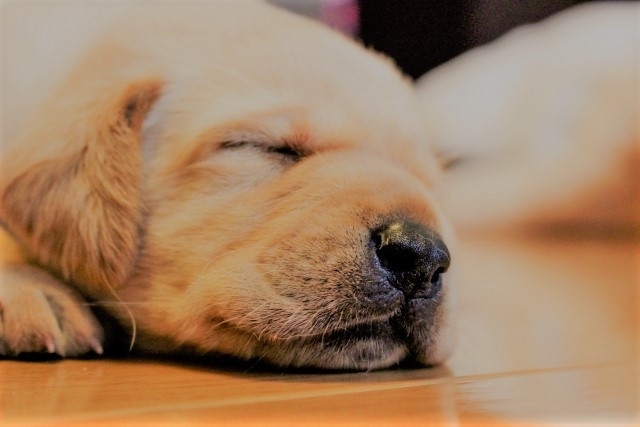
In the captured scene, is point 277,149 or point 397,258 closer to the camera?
point 397,258

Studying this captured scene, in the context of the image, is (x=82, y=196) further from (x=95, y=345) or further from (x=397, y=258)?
(x=397, y=258)

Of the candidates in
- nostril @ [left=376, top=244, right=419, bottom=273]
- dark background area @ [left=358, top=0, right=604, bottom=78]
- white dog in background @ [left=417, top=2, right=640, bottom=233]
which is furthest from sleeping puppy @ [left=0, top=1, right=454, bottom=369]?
white dog in background @ [left=417, top=2, right=640, bottom=233]

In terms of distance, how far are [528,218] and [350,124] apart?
2.53ft

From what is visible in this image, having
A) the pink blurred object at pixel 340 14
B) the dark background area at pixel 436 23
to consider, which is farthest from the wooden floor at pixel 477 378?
the pink blurred object at pixel 340 14

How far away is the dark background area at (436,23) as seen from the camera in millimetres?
1560

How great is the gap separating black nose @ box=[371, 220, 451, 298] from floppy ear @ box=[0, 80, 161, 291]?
0.47 metres

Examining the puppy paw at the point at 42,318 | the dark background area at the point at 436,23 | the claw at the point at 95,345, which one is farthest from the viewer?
the dark background area at the point at 436,23

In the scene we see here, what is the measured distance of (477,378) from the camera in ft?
3.91

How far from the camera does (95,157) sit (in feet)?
4.23

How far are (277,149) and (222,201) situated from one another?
16 centimetres

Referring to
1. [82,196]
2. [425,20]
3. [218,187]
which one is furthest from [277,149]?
[425,20]

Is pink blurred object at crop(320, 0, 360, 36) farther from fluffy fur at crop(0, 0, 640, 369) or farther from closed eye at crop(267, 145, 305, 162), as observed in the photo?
closed eye at crop(267, 145, 305, 162)

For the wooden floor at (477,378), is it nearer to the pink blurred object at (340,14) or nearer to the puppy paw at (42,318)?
the puppy paw at (42,318)

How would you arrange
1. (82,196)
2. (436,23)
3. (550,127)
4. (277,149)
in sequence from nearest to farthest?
(82,196) < (277,149) < (436,23) < (550,127)
